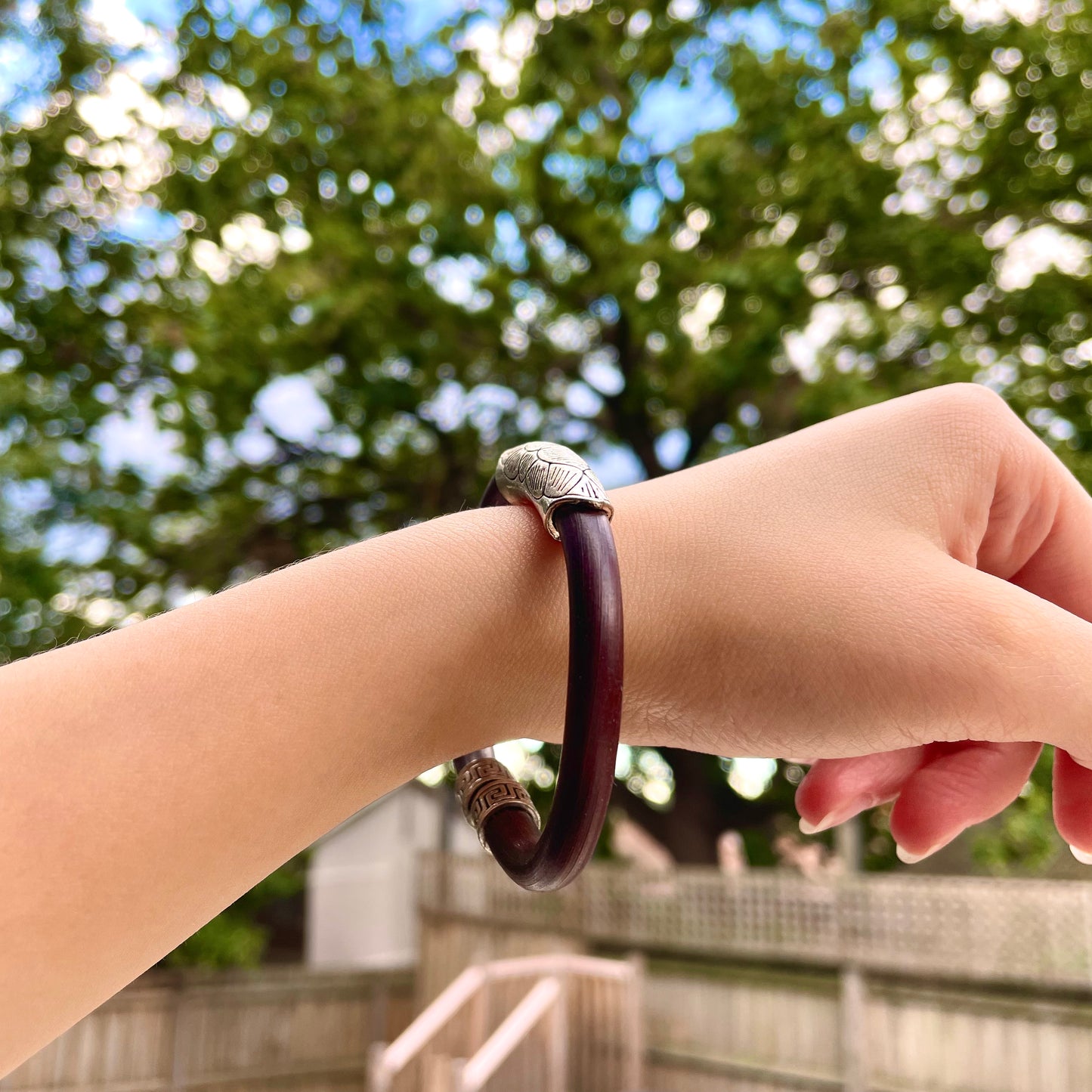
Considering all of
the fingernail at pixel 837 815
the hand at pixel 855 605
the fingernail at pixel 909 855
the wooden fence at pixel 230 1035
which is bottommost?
the wooden fence at pixel 230 1035

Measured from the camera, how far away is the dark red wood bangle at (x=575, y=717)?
369mm

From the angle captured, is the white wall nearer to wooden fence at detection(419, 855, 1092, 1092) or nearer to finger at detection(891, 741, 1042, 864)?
wooden fence at detection(419, 855, 1092, 1092)

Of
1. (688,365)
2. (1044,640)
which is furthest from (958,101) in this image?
(1044,640)

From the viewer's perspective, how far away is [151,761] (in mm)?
343

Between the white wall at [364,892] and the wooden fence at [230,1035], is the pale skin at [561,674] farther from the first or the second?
the white wall at [364,892]

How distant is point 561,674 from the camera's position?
459mm

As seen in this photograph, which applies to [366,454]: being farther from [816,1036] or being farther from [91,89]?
[816,1036]

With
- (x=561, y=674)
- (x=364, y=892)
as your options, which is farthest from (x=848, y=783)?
(x=364, y=892)


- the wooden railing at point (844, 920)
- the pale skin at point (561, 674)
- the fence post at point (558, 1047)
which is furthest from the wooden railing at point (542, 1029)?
the pale skin at point (561, 674)

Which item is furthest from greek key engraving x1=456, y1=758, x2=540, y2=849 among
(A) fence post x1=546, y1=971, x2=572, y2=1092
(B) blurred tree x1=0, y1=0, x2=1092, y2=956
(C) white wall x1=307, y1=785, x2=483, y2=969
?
(C) white wall x1=307, y1=785, x2=483, y2=969

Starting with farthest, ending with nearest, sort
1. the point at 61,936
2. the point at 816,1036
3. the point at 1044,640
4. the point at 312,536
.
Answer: the point at 312,536
the point at 816,1036
the point at 1044,640
the point at 61,936

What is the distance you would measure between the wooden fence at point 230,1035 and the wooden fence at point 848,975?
59.7 inches

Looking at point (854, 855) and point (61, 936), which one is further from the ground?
point (61, 936)

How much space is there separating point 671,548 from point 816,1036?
4686 mm
